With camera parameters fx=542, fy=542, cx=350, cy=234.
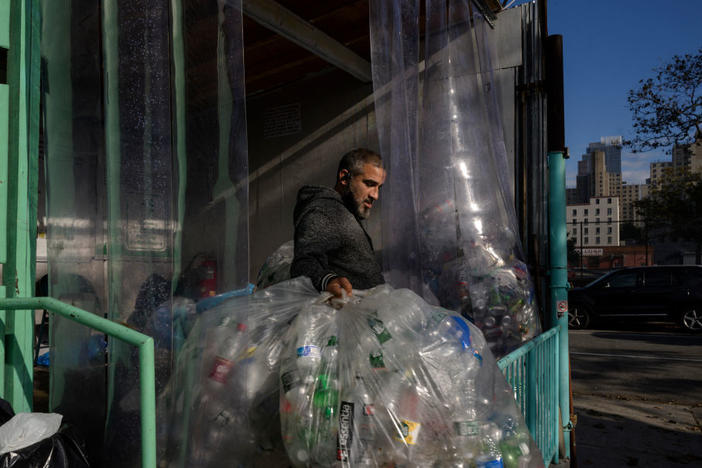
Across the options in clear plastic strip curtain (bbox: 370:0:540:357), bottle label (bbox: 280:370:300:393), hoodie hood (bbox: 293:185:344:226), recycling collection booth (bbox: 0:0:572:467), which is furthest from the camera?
clear plastic strip curtain (bbox: 370:0:540:357)

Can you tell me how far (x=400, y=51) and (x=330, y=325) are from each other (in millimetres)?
1797

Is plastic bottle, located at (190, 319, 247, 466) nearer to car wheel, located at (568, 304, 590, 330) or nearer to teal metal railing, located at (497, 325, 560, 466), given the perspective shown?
teal metal railing, located at (497, 325, 560, 466)

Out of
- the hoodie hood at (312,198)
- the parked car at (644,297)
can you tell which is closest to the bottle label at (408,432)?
the hoodie hood at (312,198)

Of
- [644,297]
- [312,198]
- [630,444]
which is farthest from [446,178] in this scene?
[644,297]

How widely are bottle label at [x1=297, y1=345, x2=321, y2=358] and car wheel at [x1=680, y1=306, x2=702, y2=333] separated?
35.5 ft

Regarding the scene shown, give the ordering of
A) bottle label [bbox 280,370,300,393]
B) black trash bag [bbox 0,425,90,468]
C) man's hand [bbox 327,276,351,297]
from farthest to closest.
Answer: man's hand [bbox 327,276,351,297], bottle label [bbox 280,370,300,393], black trash bag [bbox 0,425,90,468]

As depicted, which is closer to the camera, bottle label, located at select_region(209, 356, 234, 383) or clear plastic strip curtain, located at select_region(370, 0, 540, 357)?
bottle label, located at select_region(209, 356, 234, 383)

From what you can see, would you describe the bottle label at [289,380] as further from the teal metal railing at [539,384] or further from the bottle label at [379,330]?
the teal metal railing at [539,384]

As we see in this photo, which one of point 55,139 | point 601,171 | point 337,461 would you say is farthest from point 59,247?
point 601,171

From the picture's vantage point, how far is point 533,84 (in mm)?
4090

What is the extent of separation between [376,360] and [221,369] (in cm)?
44

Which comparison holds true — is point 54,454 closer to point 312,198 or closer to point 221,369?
point 221,369

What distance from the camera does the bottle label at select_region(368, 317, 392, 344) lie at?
1538 millimetres

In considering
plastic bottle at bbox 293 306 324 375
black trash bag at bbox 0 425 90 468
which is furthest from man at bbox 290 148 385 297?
black trash bag at bbox 0 425 90 468
